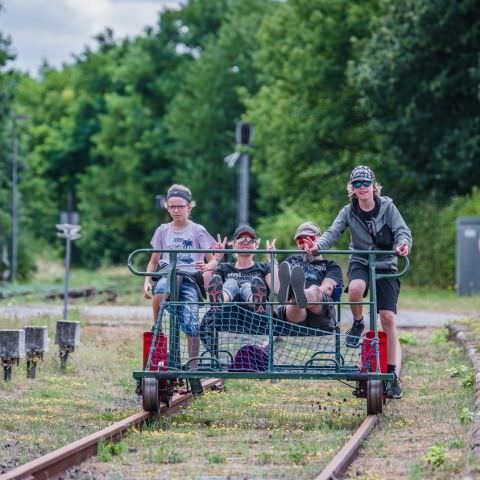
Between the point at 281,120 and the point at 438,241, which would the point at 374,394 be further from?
the point at 281,120

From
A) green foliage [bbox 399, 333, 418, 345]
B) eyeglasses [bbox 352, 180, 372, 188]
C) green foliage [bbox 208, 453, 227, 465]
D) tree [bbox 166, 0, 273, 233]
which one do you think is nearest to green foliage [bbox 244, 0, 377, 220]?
tree [bbox 166, 0, 273, 233]

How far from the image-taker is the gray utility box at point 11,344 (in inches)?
583

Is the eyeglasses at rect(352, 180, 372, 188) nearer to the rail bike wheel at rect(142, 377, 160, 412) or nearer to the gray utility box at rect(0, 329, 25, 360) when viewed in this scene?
the rail bike wheel at rect(142, 377, 160, 412)

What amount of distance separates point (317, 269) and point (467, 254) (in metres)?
25.2

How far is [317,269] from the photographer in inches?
488

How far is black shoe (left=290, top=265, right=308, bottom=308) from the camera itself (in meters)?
11.5

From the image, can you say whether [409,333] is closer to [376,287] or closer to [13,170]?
[376,287]

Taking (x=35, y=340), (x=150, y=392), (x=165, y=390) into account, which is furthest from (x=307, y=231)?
(x=35, y=340)

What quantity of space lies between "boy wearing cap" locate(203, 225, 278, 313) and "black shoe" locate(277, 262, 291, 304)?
0.17 m

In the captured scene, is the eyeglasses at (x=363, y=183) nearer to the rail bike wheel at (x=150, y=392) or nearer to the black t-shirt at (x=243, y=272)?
the black t-shirt at (x=243, y=272)

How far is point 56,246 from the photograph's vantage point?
10356 centimetres

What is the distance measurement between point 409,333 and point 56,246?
3203 inches

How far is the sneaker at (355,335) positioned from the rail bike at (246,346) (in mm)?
50

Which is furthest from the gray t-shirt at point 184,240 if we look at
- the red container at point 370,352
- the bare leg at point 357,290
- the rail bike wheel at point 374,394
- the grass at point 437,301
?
the grass at point 437,301
